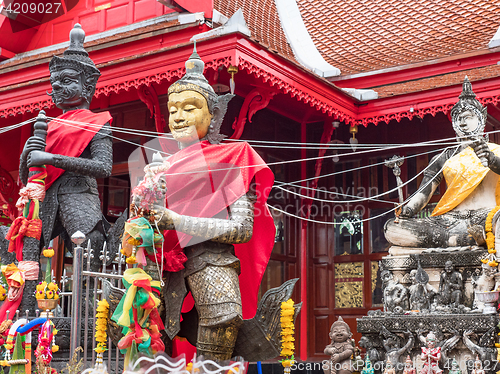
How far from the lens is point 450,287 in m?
5.09

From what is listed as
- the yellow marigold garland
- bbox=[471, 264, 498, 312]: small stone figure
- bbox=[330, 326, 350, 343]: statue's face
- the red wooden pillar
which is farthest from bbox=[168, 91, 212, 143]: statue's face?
the red wooden pillar

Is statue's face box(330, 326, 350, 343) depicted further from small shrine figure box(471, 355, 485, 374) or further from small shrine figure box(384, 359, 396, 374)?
small shrine figure box(471, 355, 485, 374)

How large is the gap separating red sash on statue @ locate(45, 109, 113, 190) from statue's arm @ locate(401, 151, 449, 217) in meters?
2.66

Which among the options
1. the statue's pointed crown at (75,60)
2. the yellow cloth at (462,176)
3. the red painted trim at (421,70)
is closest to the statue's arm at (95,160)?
the statue's pointed crown at (75,60)

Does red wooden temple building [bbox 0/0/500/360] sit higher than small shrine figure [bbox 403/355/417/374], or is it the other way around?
red wooden temple building [bbox 0/0/500/360]

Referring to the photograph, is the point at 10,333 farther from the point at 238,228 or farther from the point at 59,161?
the point at 238,228

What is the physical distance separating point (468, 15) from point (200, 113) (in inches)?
230

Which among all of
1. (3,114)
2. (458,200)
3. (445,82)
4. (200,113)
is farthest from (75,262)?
(445,82)

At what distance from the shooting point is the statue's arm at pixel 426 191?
5.77m

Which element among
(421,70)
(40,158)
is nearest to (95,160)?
(40,158)

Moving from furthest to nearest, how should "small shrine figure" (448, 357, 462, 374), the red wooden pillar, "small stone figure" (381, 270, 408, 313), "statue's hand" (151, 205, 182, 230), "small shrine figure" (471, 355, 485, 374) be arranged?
the red wooden pillar
"small stone figure" (381, 270, 408, 313)
"small shrine figure" (448, 357, 462, 374)
"small shrine figure" (471, 355, 485, 374)
"statue's hand" (151, 205, 182, 230)

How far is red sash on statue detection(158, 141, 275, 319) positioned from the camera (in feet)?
10.6

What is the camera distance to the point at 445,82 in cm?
688

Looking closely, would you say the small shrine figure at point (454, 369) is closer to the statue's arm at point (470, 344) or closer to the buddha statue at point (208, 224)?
the statue's arm at point (470, 344)
